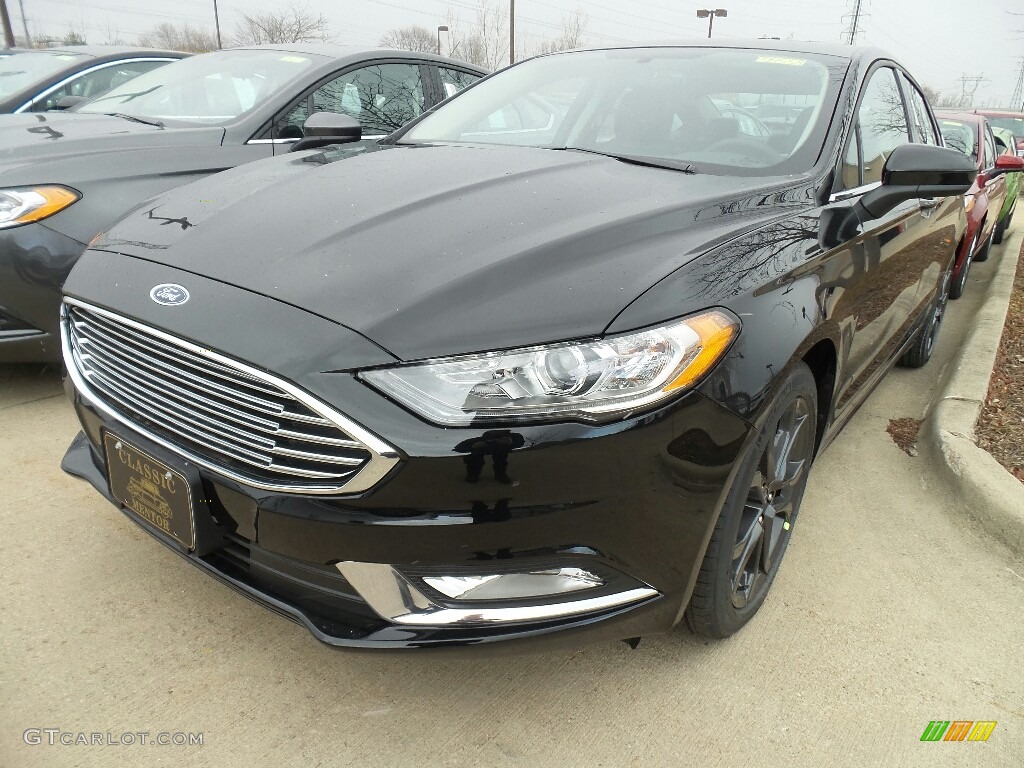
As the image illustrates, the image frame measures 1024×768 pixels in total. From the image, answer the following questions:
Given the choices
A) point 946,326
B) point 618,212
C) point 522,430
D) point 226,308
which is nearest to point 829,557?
point 618,212

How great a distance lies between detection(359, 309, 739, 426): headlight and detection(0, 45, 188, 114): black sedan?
205 inches

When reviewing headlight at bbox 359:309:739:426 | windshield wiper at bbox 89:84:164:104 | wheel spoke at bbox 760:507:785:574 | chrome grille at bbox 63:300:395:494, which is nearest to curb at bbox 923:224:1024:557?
wheel spoke at bbox 760:507:785:574

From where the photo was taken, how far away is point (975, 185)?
5.25 m

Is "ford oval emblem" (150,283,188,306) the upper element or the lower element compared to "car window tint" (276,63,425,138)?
lower

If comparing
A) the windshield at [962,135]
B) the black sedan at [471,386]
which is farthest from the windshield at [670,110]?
the windshield at [962,135]

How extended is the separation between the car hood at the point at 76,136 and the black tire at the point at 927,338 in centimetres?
378

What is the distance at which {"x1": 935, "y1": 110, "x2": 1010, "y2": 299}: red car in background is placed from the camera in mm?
5348

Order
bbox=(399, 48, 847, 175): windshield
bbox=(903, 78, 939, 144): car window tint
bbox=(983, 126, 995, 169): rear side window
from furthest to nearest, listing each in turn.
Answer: bbox=(983, 126, 995, 169): rear side window
bbox=(903, 78, 939, 144): car window tint
bbox=(399, 48, 847, 175): windshield

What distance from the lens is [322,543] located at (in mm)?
1444

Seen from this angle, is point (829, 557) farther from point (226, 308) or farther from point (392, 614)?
point (226, 308)

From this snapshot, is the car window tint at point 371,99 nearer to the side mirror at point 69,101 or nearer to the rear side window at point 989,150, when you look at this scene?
the side mirror at point 69,101

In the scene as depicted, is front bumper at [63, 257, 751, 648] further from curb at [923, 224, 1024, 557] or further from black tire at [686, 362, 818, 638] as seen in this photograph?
curb at [923, 224, 1024, 557]

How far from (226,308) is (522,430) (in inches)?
26.1

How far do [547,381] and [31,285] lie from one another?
257 cm
